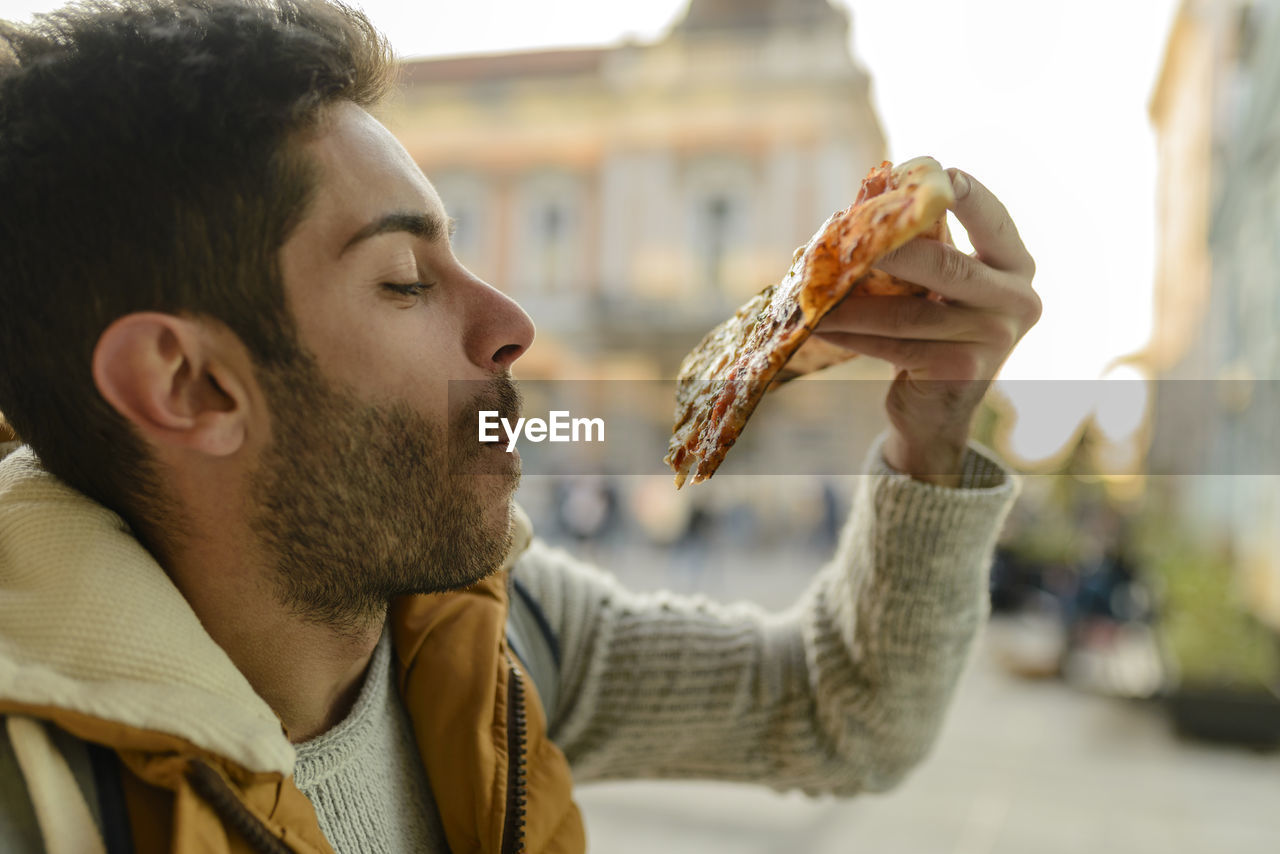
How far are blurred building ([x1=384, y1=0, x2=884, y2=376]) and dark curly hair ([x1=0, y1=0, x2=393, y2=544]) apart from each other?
16.3m

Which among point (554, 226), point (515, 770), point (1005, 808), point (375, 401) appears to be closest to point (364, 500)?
point (375, 401)

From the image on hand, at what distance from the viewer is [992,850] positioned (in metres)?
3.74

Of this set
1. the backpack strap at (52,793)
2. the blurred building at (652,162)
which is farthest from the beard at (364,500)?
the blurred building at (652,162)

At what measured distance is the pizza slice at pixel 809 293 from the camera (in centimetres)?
95

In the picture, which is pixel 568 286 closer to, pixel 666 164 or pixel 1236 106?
pixel 666 164

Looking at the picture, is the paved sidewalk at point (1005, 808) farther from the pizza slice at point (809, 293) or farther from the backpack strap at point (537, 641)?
the pizza slice at point (809, 293)

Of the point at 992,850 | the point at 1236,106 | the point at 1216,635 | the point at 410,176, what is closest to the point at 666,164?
the point at 1236,106

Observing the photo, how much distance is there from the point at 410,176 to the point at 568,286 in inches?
721

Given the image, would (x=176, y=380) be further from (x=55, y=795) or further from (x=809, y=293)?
(x=809, y=293)

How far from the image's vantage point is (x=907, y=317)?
1.25m

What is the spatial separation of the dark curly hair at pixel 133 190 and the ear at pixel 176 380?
21 millimetres

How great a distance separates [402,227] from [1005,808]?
160 inches

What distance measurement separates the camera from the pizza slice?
3.12 feet

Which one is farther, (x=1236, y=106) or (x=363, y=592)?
(x=1236, y=106)
